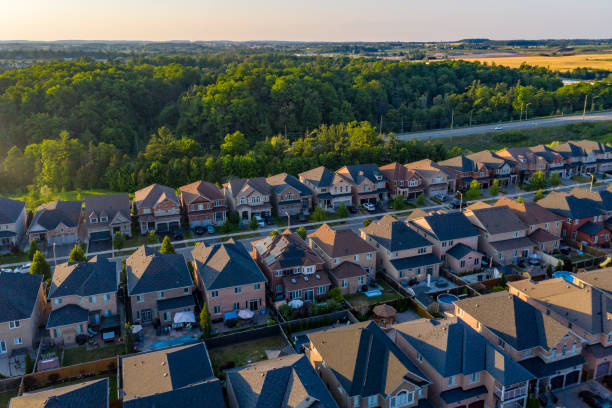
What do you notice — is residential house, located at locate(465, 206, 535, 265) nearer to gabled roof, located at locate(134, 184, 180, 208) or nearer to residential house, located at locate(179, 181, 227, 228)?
residential house, located at locate(179, 181, 227, 228)

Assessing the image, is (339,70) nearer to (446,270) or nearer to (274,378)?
(446,270)

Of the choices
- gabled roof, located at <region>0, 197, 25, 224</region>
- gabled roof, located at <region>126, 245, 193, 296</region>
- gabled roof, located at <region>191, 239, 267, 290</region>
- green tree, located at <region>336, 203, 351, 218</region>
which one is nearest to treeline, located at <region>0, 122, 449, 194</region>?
gabled roof, located at <region>0, 197, 25, 224</region>

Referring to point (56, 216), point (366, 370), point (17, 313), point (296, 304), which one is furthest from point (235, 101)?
point (366, 370)


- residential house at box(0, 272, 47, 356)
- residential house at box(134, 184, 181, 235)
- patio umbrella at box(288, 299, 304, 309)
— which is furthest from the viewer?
residential house at box(134, 184, 181, 235)

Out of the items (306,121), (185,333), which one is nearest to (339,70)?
(306,121)

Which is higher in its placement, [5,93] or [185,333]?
[5,93]
